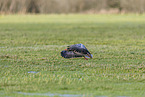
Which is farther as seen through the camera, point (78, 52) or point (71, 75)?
point (78, 52)

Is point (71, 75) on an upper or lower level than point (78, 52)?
lower

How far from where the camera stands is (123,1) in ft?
227

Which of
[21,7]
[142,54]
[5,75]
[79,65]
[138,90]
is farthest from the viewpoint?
[21,7]

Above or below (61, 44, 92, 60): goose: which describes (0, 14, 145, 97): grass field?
below

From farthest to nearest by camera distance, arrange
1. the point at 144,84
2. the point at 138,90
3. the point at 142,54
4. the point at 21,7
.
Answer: the point at 21,7 → the point at 142,54 → the point at 144,84 → the point at 138,90

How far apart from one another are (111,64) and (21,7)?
58.0 m

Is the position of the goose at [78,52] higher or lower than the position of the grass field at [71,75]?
higher

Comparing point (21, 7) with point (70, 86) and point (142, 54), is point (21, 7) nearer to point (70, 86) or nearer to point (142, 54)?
point (142, 54)

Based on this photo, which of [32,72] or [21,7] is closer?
[32,72]

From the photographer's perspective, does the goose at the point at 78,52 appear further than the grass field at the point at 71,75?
Yes

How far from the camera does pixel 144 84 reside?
7062mm

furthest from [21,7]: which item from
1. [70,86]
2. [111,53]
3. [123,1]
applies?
[70,86]

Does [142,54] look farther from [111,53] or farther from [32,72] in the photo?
[32,72]

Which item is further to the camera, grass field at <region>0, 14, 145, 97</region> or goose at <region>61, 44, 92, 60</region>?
goose at <region>61, 44, 92, 60</region>
